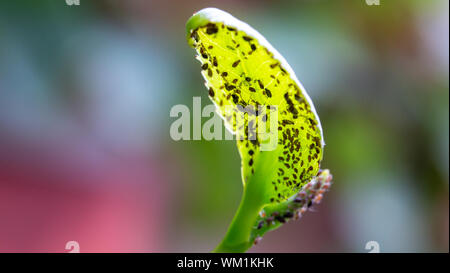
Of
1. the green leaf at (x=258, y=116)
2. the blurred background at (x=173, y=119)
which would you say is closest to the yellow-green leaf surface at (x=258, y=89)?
the green leaf at (x=258, y=116)

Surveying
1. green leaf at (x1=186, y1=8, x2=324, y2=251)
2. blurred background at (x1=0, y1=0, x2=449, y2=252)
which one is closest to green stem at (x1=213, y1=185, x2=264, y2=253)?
green leaf at (x1=186, y1=8, x2=324, y2=251)

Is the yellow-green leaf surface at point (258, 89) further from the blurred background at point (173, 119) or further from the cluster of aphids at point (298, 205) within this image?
the blurred background at point (173, 119)

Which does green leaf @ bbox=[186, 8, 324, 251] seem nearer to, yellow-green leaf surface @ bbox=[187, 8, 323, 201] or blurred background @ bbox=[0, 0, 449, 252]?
yellow-green leaf surface @ bbox=[187, 8, 323, 201]

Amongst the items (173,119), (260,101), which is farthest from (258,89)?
(173,119)

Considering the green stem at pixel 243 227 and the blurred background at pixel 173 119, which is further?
the blurred background at pixel 173 119

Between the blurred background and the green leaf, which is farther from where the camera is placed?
the blurred background

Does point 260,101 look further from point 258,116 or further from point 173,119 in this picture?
point 173,119
